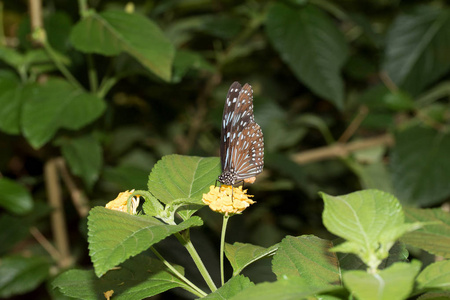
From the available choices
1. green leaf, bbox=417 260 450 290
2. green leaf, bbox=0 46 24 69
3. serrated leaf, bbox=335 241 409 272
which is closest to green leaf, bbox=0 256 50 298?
green leaf, bbox=0 46 24 69

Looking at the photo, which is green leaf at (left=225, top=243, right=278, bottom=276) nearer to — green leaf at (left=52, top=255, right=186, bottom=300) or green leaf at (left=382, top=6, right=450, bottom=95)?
green leaf at (left=52, top=255, right=186, bottom=300)

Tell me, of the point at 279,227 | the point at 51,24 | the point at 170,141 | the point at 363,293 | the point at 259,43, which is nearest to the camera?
the point at 363,293

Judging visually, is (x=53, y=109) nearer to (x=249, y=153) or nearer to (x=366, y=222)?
(x=249, y=153)

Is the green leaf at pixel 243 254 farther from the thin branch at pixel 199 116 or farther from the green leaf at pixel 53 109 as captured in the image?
the thin branch at pixel 199 116

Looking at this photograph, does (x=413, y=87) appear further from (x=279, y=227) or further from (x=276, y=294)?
(x=276, y=294)

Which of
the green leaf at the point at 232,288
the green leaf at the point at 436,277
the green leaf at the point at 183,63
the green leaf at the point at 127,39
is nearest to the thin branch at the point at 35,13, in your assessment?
the green leaf at the point at 127,39

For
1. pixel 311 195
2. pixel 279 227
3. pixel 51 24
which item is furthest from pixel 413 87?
pixel 51 24
